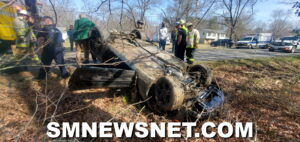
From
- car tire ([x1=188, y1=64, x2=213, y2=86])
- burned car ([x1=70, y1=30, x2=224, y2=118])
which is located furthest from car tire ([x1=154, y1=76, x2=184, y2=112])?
car tire ([x1=188, y1=64, x2=213, y2=86])

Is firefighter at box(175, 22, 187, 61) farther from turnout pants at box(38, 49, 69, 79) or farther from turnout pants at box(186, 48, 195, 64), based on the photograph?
turnout pants at box(38, 49, 69, 79)

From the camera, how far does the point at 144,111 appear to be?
3090 mm

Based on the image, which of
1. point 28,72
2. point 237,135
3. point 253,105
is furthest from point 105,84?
point 28,72

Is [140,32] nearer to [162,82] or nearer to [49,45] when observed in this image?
[49,45]

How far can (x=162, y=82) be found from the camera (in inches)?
98.0

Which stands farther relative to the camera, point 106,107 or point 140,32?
point 140,32

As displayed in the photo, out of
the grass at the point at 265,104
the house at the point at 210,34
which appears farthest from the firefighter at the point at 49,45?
the house at the point at 210,34
